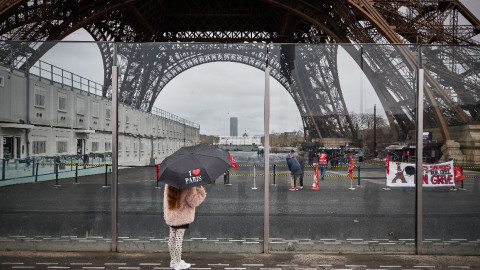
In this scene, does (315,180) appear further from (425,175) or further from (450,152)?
(450,152)

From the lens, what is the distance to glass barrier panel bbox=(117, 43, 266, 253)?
5.25 metres

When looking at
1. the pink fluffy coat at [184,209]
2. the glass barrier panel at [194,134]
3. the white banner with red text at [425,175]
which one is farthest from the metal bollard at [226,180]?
the white banner with red text at [425,175]

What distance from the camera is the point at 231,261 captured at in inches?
187

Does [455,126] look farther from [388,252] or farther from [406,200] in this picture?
[388,252]

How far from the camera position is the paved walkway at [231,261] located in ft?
14.9

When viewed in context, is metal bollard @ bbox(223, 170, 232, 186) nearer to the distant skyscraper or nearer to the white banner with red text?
the distant skyscraper

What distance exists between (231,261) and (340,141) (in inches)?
106

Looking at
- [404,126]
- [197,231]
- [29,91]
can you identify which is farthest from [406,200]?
[29,91]

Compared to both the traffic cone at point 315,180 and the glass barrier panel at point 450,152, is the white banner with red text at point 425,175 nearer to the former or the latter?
the glass barrier panel at point 450,152

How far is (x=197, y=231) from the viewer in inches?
208

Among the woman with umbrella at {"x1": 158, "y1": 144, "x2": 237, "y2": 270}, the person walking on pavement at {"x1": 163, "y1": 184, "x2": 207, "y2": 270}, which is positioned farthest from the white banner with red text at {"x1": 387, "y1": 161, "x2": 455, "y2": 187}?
the person walking on pavement at {"x1": 163, "y1": 184, "x2": 207, "y2": 270}

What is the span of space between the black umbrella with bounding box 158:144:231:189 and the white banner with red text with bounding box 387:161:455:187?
314 centimetres

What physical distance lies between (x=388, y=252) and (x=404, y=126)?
2.14 metres

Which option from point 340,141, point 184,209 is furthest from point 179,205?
point 340,141
